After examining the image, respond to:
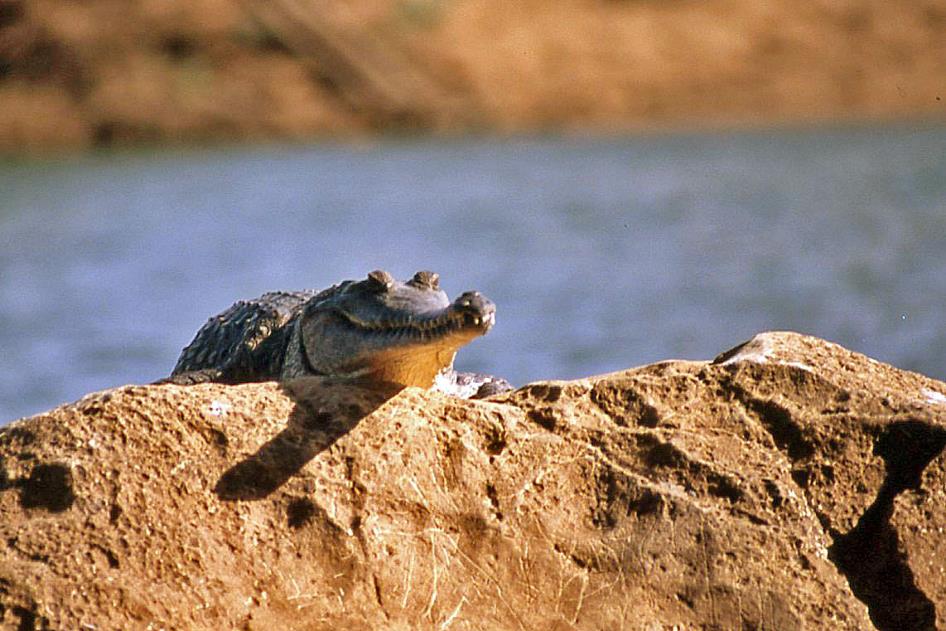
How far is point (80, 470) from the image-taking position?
3.86m

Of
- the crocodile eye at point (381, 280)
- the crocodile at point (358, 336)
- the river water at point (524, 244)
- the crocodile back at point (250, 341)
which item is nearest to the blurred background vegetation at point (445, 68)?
the river water at point (524, 244)

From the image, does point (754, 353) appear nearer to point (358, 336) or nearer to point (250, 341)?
point (358, 336)

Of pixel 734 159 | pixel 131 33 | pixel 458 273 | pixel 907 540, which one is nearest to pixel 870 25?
pixel 734 159

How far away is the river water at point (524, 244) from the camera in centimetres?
1365

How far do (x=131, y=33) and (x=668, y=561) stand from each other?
27553 mm

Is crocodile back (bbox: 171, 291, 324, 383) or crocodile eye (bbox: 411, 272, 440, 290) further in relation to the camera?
crocodile back (bbox: 171, 291, 324, 383)

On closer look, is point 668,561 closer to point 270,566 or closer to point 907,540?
point 907,540

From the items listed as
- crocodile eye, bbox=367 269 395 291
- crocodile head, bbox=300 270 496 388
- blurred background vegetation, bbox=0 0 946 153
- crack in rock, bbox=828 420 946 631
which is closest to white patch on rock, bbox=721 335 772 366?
crack in rock, bbox=828 420 946 631

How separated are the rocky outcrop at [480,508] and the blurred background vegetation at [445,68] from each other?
24.2m

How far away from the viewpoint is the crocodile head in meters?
4.27

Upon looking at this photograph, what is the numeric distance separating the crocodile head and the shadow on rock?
8.2 inches

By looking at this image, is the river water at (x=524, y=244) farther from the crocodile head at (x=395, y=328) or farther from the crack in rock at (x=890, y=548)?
the crack in rock at (x=890, y=548)

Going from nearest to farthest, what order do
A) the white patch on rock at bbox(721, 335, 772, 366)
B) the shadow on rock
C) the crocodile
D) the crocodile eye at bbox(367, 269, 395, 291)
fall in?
the shadow on rock < the crocodile < the white patch on rock at bbox(721, 335, 772, 366) < the crocodile eye at bbox(367, 269, 395, 291)

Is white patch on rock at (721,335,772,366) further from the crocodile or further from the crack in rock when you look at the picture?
the crocodile
